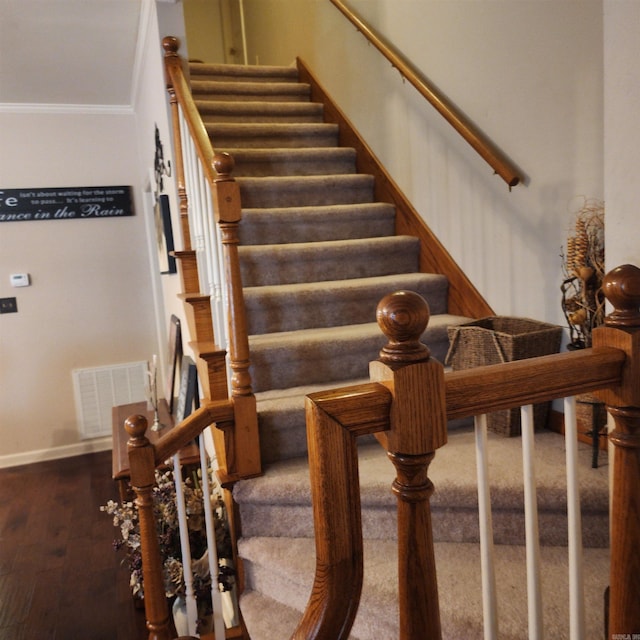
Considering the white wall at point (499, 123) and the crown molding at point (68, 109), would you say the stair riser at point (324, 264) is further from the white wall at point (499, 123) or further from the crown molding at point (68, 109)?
the crown molding at point (68, 109)

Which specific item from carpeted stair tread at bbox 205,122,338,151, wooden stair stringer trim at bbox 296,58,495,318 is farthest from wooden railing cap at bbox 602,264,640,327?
carpeted stair tread at bbox 205,122,338,151

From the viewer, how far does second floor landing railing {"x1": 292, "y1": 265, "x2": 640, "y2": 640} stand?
705mm

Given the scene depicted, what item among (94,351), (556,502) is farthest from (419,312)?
(94,351)

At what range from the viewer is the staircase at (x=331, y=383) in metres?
1.56

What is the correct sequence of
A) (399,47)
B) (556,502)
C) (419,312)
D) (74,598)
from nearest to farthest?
(419,312) < (556,502) < (74,598) < (399,47)

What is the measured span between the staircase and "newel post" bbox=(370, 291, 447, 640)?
0.73 metres

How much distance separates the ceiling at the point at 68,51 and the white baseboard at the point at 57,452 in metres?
2.70

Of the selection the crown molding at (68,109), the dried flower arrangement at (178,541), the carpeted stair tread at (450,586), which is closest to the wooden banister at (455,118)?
the carpeted stair tread at (450,586)

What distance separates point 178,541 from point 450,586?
3.48ft

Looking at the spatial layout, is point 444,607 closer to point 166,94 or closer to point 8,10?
point 166,94

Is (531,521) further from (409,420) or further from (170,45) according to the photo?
(170,45)

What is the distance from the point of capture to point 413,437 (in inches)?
28.4

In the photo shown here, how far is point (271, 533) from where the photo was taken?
1.85 meters

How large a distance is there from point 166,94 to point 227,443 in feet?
5.77
